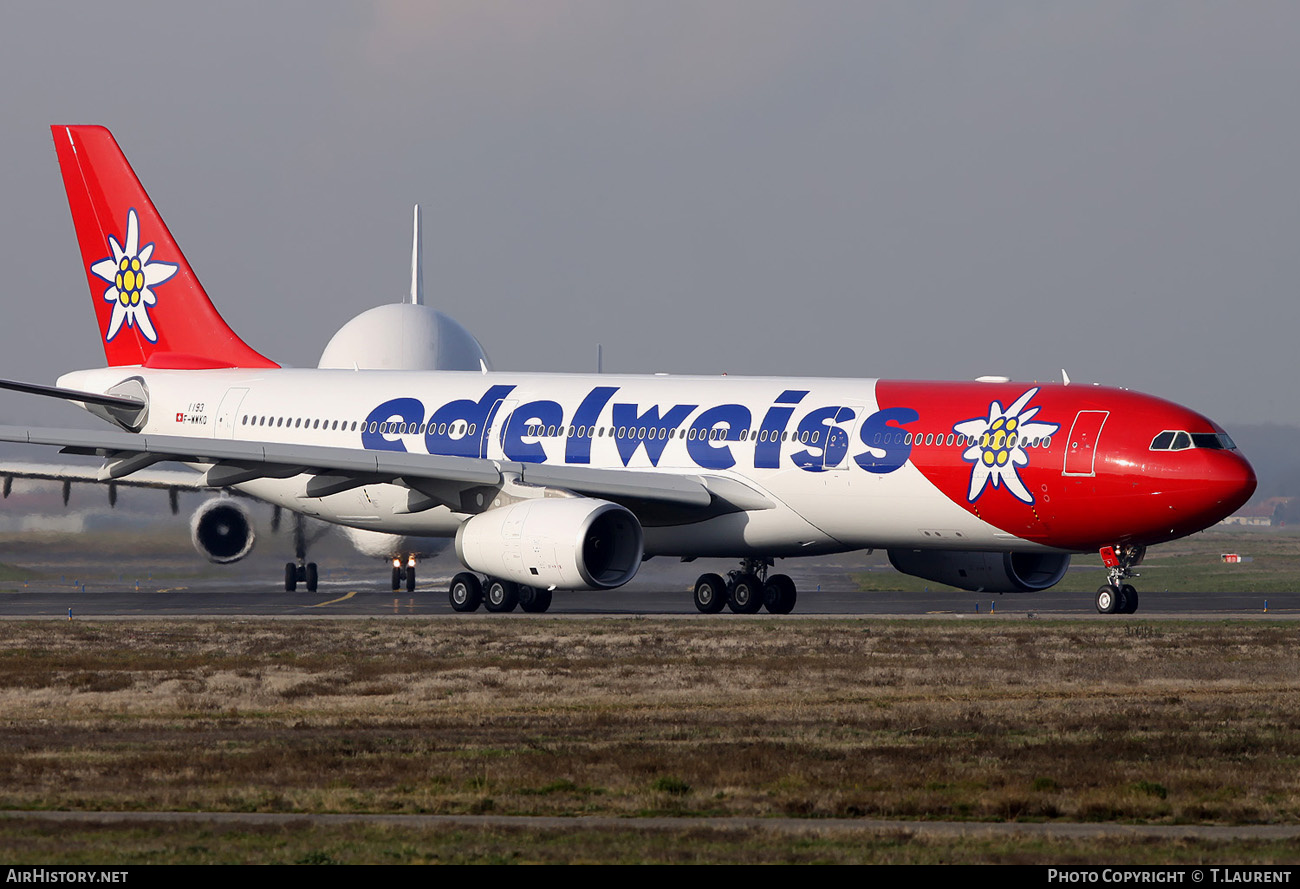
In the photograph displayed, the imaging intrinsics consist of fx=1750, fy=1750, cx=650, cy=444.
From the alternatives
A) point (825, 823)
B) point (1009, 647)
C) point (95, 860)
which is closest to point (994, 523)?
point (1009, 647)

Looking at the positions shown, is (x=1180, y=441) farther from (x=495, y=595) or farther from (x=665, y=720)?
(x=665, y=720)

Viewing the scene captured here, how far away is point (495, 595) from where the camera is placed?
30469 millimetres

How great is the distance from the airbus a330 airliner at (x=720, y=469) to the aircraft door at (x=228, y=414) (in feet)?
0.17

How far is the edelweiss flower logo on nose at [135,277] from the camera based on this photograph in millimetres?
38188

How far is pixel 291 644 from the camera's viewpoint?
23375 millimetres

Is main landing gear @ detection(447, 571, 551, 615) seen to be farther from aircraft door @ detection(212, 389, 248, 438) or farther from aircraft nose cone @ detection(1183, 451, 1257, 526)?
aircraft nose cone @ detection(1183, 451, 1257, 526)

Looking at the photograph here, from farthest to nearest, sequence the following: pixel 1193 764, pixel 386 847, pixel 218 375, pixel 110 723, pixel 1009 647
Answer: pixel 218 375
pixel 1009 647
pixel 110 723
pixel 1193 764
pixel 386 847

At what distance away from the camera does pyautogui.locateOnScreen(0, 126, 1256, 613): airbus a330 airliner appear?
2720cm

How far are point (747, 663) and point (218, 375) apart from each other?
19.8m

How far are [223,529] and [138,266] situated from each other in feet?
21.5

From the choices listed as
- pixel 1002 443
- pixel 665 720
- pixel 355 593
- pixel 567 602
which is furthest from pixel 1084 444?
pixel 355 593

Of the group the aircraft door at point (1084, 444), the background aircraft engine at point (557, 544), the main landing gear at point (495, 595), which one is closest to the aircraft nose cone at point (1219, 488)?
the aircraft door at point (1084, 444)

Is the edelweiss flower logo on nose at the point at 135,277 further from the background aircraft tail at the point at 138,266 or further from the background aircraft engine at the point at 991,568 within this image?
the background aircraft engine at the point at 991,568
